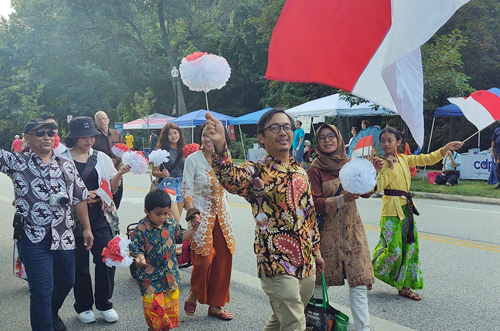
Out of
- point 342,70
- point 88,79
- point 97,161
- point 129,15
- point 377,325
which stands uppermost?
point 129,15

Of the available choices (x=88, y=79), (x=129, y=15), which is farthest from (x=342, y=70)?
(x=88, y=79)

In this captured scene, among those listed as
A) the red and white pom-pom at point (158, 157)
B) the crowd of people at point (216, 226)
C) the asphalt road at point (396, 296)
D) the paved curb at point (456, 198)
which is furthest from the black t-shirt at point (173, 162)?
the paved curb at point (456, 198)

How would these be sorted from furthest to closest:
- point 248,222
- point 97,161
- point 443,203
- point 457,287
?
1. point 443,203
2. point 248,222
3. point 457,287
4. point 97,161

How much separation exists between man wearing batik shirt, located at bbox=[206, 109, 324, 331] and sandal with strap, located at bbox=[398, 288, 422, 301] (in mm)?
2278

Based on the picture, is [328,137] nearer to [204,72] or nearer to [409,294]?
[204,72]

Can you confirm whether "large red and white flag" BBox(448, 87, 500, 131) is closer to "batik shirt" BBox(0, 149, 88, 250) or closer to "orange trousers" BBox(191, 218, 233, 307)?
"orange trousers" BBox(191, 218, 233, 307)

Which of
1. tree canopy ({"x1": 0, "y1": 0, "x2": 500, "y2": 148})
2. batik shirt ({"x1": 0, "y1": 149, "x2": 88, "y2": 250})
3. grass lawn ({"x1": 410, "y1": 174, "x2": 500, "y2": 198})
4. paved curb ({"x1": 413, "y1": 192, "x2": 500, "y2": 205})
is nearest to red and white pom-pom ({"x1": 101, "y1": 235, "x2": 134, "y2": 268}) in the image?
batik shirt ({"x1": 0, "y1": 149, "x2": 88, "y2": 250})

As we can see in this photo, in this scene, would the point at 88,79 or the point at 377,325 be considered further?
the point at 88,79

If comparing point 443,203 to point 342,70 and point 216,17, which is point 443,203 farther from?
point 216,17

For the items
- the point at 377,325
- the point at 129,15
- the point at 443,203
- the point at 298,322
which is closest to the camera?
the point at 298,322

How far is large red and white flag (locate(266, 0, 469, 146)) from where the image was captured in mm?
2947

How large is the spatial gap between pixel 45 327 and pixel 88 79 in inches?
1380

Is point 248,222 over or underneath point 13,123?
underneath

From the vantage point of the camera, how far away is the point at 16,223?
368cm
